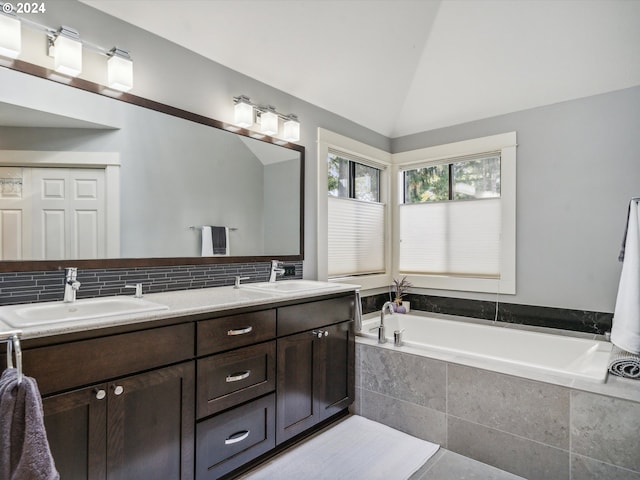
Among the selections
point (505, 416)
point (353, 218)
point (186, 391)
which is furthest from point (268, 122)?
point (505, 416)

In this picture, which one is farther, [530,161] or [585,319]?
[530,161]

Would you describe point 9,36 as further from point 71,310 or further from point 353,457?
point 353,457

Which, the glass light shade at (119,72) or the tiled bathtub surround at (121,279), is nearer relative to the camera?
the tiled bathtub surround at (121,279)

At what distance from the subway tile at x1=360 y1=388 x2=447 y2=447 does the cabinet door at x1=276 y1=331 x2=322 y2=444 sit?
445mm

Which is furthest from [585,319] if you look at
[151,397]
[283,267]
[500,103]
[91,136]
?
[91,136]

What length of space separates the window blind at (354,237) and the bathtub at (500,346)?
526mm

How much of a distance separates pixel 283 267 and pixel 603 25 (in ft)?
8.94

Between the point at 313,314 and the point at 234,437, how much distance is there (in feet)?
2.60

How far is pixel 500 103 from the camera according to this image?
322 cm

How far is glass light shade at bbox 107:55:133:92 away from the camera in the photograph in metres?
Result: 1.90

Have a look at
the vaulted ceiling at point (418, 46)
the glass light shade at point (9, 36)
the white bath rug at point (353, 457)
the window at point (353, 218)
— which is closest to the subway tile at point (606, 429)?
the white bath rug at point (353, 457)

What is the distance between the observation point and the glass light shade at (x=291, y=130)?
283cm

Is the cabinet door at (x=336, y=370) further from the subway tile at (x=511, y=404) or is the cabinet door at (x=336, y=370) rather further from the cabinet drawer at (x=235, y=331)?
the subway tile at (x=511, y=404)

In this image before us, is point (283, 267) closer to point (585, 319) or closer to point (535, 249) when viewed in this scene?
point (535, 249)
